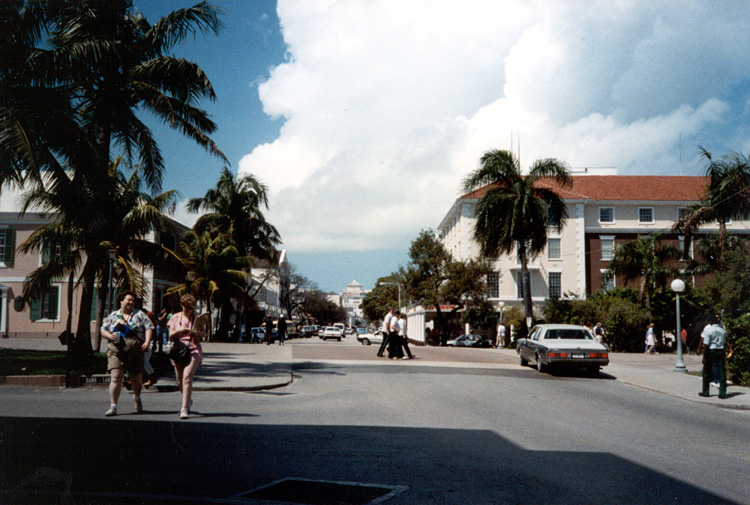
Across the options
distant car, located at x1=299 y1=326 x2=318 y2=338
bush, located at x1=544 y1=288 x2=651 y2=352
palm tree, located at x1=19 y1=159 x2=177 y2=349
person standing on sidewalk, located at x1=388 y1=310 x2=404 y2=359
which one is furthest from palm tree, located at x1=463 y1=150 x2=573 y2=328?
distant car, located at x1=299 y1=326 x2=318 y2=338

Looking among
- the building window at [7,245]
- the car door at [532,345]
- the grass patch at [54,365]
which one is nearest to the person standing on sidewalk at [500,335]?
the car door at [532,345]

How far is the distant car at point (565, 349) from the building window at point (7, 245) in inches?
1207

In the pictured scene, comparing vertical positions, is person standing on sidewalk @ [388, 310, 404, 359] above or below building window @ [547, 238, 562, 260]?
below

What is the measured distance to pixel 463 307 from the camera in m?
56.7

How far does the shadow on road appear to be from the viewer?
18.1ft

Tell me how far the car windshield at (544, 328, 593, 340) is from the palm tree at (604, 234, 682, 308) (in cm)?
2334

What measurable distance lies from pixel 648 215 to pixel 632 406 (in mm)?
52014

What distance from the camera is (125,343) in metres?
9.24

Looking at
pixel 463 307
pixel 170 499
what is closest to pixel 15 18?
pixel 170 499

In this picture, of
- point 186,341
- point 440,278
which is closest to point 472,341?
point 440,278

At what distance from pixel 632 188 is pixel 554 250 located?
34.0 ft

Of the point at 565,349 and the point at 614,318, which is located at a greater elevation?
the point at 614,318

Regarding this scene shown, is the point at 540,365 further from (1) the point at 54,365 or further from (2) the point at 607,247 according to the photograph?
(2) the point at 607,247

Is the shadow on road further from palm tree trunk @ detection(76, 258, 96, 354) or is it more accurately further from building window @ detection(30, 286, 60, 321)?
building window @ detection(30, 286, 60, 321)
